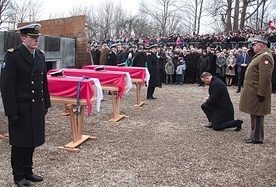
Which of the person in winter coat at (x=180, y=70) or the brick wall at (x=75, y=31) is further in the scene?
the person in winter coat at (x=180, y=70)

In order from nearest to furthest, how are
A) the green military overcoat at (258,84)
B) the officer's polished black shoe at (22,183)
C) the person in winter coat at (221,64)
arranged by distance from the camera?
the officer's polished black shoe at (22,183) → the green military overcoat at (258,84) → the person in winter coat at (221,64)

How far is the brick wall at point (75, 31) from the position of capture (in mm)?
9875

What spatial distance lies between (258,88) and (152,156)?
204 cm

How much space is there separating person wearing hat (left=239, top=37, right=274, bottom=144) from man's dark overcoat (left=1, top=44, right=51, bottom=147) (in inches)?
134

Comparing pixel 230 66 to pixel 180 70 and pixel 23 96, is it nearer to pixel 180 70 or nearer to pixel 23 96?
pixel 180 70

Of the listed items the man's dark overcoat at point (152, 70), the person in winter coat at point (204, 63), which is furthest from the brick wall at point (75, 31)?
the person in winter coat at point (204, 63)

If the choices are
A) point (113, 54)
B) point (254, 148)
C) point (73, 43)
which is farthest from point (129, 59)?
point (254, 148)

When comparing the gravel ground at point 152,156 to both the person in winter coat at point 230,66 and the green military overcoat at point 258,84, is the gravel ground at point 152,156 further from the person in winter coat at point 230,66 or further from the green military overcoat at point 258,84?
the person in winter coat at point 230,66

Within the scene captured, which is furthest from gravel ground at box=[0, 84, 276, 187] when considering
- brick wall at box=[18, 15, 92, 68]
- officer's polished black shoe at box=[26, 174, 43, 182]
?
brick wall at box=[18, 15, 92, 68]

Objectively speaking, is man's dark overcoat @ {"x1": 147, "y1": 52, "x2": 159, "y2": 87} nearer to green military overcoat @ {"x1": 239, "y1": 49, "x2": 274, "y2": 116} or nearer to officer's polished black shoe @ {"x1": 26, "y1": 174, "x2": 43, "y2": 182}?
green military overcoat @ {"x1": 239, "y1": 49, "x2": 274, "y2": 116}

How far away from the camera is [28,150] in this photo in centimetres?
372

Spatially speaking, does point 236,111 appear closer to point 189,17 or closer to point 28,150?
point 28,150

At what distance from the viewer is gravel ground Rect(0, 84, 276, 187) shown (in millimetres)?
4004

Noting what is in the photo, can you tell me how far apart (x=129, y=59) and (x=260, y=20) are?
90.9 ft
